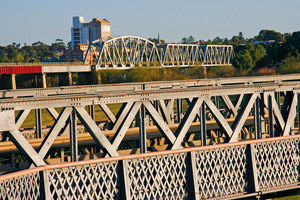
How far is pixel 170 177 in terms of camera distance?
396 inches

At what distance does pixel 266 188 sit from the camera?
1062cm

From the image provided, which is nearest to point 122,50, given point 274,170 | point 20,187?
point 274,170

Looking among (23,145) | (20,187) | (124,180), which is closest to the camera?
(20,187)

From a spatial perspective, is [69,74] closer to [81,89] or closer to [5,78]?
[5,78]

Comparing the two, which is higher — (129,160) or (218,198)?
(129,160)

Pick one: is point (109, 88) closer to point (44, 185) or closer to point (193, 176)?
point (193, 176)

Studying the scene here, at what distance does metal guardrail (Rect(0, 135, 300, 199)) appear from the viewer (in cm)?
877

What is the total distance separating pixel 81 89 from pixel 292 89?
356 inches

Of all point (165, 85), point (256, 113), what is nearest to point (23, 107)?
point (256, 113)

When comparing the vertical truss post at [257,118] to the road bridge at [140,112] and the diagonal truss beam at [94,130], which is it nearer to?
the road bridge at [140,112]

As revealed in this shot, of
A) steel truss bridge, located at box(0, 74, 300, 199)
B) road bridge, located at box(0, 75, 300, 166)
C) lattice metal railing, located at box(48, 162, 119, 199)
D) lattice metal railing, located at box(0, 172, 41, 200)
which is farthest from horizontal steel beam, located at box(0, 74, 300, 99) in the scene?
lattice metal railing, located at box(0, 172, 41, 200)

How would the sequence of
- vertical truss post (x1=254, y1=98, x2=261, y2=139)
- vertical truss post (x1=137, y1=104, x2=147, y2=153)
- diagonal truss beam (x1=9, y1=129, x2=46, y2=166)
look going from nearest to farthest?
diagonal truss beam (x1=9, y1=129, x2=46, y2=166) → vertical truss post (x1=137, y1=104, x2=147, y2=153) → vertical truss post (x1=254, y1=98, x2=261, y2=139)

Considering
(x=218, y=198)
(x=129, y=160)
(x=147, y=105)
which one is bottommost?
(x=218, y=198)

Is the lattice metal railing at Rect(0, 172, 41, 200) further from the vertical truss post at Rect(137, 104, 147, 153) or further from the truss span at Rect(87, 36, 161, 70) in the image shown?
the truss span at Rect(87, 36, 161, 70)
